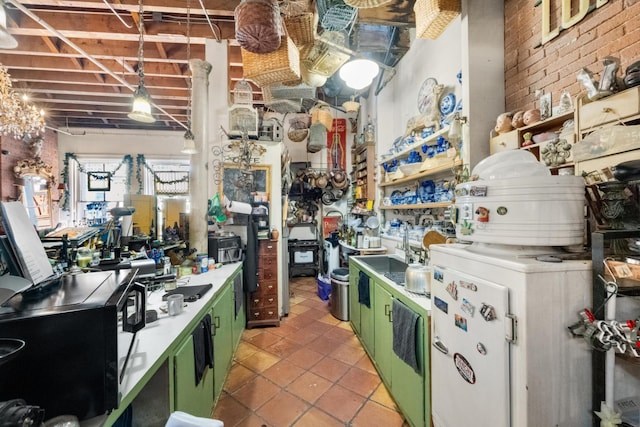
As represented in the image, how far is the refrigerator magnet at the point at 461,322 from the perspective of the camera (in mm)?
1278

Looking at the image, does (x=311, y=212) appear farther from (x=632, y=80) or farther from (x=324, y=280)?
(x=632, y=80)

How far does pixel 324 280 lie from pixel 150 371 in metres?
3.70

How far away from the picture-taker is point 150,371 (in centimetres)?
104

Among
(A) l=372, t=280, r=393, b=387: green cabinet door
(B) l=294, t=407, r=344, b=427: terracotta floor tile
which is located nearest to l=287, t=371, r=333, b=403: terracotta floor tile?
(B) l=294, t=407, r=344, b=427: terracotta floor tile

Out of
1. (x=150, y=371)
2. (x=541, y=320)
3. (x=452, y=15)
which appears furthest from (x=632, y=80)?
(x=150, y=371)

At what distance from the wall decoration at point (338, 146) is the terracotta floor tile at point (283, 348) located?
4124 mm

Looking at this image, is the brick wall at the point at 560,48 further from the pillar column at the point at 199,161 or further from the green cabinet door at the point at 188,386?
the pillar column at the point at 199,161

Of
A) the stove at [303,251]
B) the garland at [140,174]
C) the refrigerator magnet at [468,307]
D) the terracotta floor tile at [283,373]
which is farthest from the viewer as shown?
the garland at [140,174]

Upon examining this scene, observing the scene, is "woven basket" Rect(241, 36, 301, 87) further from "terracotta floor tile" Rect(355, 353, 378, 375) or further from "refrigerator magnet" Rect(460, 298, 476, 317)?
"terracotta floor tile" Rect(355, 353, 378, 375)

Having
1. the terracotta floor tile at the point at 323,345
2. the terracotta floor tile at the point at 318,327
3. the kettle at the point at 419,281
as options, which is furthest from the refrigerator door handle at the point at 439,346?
the terracotta floor tile at the point at 318,327

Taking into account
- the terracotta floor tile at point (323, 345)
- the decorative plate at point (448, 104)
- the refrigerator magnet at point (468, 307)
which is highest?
the decorative plate at point (448, 104)

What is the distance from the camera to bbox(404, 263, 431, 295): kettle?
1912 mm

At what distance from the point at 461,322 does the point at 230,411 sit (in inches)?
75.8

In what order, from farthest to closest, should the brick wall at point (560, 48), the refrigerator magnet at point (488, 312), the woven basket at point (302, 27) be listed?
the woven basket at point (302, 27), the brick wall at point (560, 48), the refrigerator magnet at point (488, 312)
